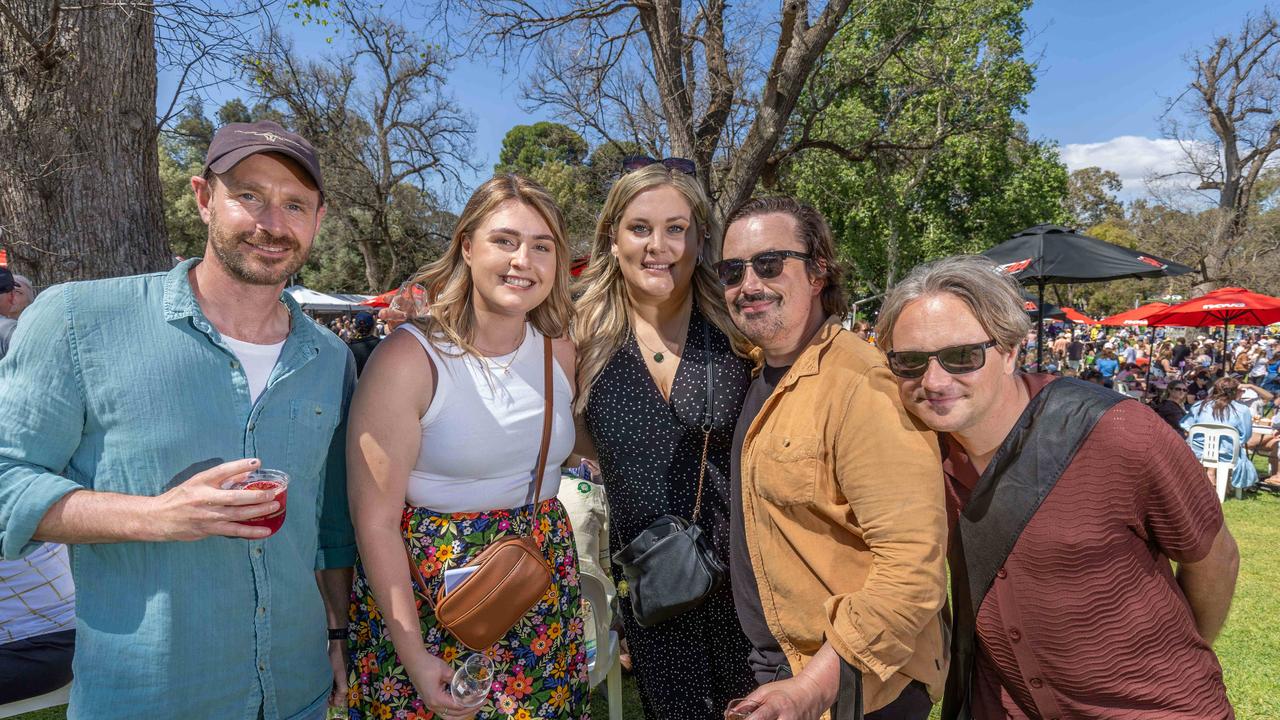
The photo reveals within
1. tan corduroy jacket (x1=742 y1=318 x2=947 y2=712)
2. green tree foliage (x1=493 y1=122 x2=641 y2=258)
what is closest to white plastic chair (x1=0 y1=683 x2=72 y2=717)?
tan corduroy jacket (x1=742 y1=318 x2=947 y2=712)

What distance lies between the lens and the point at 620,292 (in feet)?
8.86

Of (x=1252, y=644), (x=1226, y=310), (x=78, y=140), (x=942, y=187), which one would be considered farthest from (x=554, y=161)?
(x=1252, y=644)

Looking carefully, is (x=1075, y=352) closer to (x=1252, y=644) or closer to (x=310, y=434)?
(x=1252, y=644)

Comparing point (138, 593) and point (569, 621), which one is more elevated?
point (138, 593)

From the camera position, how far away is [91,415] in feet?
5.08

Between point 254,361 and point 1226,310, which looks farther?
point 1226,310

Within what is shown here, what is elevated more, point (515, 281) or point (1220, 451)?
point (515, 281)

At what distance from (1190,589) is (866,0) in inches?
A: 389

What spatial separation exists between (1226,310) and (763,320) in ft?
55.9

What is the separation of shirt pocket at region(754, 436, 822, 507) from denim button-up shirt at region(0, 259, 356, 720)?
4.10ft

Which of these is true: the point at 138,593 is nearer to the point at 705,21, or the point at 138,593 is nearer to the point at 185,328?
the point at 185,328

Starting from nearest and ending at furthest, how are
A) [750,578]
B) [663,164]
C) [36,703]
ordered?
[750,578] < [663,164] < [36,703]

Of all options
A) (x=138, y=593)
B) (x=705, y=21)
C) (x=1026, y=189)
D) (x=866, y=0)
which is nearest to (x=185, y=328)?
(x=138, y=593)

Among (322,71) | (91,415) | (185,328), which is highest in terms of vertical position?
(322,71)
